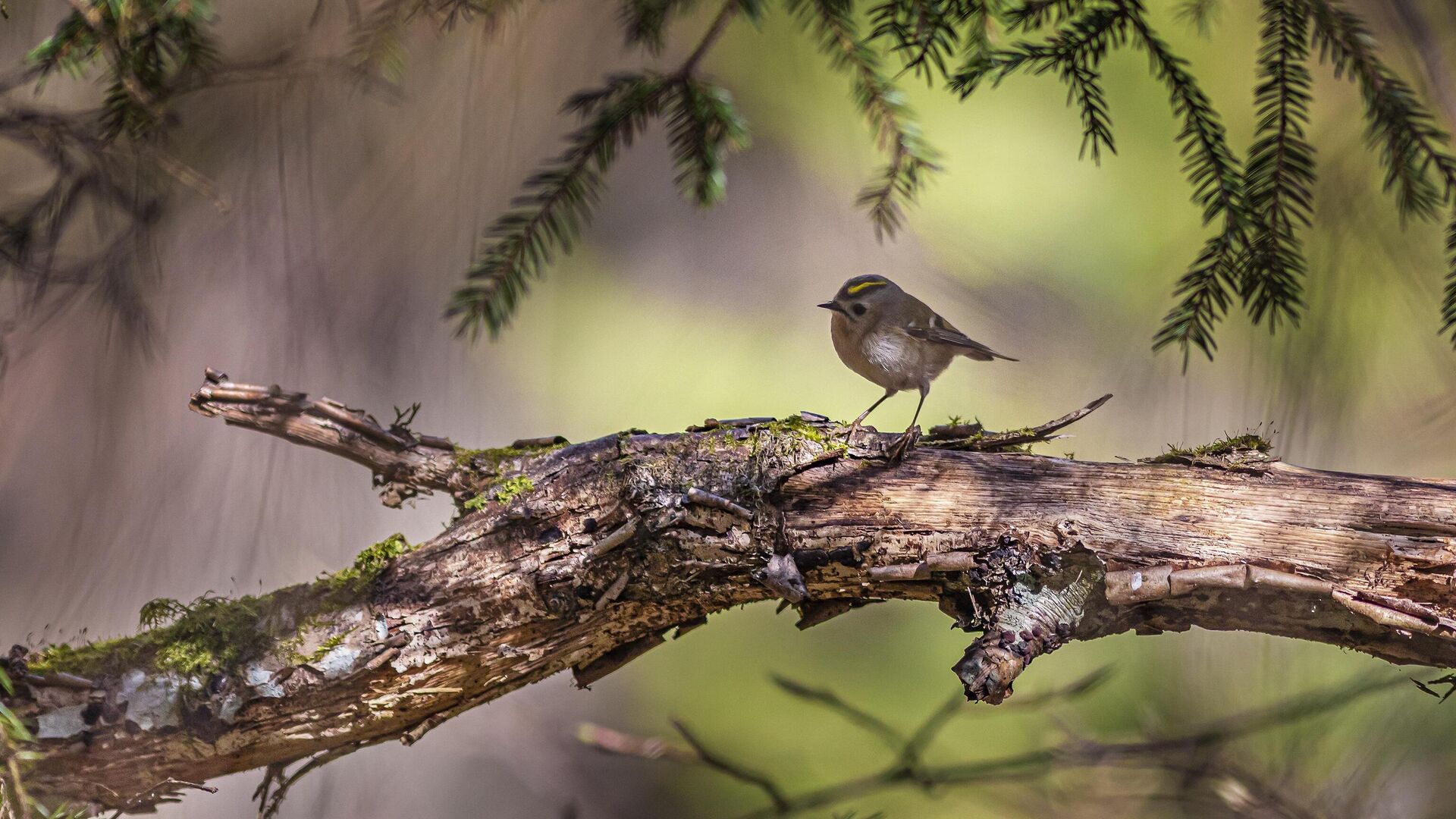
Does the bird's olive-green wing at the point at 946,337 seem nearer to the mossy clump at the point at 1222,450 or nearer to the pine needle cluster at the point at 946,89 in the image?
the pine needle cluster at the point at 946,89

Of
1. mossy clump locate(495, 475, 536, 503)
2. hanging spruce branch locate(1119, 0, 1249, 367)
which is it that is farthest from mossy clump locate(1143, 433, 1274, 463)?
mossy clump locate(495, 475, 536, 503)

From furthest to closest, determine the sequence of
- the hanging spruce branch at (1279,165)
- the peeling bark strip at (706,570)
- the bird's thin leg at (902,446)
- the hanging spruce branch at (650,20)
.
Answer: the hanging spruce branch at (650,20) < the hanging spruce branch at (1279,165) < the bird's thin leg at (902,446) < the peeling bark strip at (706,570)

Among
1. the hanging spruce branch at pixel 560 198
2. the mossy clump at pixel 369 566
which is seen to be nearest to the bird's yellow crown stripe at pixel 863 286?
the hanging spruce branch at pixel 560 198

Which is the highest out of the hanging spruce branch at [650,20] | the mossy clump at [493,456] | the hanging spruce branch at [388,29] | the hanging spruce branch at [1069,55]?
the hanging spruce branch at [388,29]

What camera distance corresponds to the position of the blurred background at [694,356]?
6.46 feet

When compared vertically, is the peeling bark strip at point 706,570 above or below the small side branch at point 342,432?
below

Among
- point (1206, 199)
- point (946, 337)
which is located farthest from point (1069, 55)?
point (946, 337)

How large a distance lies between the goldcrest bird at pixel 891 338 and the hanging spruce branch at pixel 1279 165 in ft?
1.60

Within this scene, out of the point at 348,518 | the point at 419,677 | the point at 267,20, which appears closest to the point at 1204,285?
the point at 419,677

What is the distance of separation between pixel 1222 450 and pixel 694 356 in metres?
2.16

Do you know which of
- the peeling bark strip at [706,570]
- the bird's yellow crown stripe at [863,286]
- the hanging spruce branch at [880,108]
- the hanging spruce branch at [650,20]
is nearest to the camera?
the peeling bark strip at [706,570]

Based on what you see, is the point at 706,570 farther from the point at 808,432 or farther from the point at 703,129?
the point at 703,129

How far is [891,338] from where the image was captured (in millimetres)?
1833

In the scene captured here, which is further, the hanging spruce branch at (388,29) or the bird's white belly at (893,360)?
the bird's white belly at (893,360)
